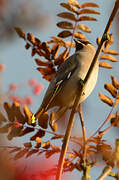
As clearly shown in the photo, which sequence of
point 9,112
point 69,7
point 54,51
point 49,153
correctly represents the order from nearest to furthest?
point 49,153 < point 9,112 < point 69,7 < point 54,51

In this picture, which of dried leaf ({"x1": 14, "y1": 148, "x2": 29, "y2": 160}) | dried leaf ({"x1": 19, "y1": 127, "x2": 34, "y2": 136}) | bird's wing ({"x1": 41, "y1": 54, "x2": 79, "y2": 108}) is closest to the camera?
dried leaf ({"x1": 14, "y1": 148, "x2": 29, "y2": 160})

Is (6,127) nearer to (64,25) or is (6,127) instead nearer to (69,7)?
(64,25)

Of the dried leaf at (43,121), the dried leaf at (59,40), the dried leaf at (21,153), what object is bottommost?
the dried leaf at (21,153)

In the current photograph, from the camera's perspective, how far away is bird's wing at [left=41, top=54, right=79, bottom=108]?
151 inches

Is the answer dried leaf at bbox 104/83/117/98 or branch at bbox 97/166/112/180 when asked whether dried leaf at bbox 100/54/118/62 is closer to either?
dried leaf at bbox 104/83/117/98

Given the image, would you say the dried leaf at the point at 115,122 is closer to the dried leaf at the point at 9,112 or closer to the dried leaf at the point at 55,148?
the dried leaf at the point at 55,148

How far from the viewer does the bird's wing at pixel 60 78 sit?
3.84m

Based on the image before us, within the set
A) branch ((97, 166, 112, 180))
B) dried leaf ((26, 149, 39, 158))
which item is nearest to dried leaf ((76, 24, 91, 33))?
dried leaf ((26, 149, 39, 158))

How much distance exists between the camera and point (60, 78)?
13.0ft

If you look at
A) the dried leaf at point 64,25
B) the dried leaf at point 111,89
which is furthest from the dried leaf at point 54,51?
the dried leaf at point 111,89

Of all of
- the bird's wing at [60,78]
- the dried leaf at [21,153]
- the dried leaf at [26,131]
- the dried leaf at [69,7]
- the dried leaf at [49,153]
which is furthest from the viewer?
the bird's wing at [60,78]

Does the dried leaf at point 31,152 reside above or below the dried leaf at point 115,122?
below

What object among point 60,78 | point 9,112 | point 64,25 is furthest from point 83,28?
point 9,112

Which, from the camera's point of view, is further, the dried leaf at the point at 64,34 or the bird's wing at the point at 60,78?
the bird's wing at the point at 60,78
